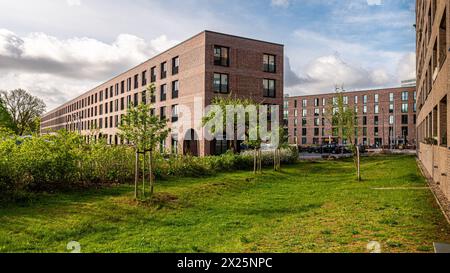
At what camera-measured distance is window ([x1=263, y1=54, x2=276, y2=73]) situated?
1294 inches

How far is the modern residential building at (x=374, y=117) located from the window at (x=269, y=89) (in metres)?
28.9

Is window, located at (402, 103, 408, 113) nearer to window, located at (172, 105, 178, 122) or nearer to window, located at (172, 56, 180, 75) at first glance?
window, located at (172, 56, 180, 75)

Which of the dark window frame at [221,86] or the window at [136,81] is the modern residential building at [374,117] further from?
Answer: the dark window frame at [221,86]

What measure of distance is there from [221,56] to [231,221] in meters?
24.2

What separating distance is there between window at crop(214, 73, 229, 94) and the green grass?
61.9ft

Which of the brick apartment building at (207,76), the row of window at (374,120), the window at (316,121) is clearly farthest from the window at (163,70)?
the window at (316,121)

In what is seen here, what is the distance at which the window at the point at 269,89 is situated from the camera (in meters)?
32.7

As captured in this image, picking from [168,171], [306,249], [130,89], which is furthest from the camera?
[130,89]

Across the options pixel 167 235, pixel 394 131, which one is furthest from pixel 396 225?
pixel 394 131

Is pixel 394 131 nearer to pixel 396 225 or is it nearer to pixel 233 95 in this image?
pixel 233 95

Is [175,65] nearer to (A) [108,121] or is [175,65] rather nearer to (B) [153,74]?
(B) [153,74]

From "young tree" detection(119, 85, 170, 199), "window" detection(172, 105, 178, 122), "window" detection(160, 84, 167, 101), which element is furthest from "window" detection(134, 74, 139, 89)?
"young tree" detection(119, 85, 170, 199)

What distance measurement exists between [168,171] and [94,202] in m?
6.26
